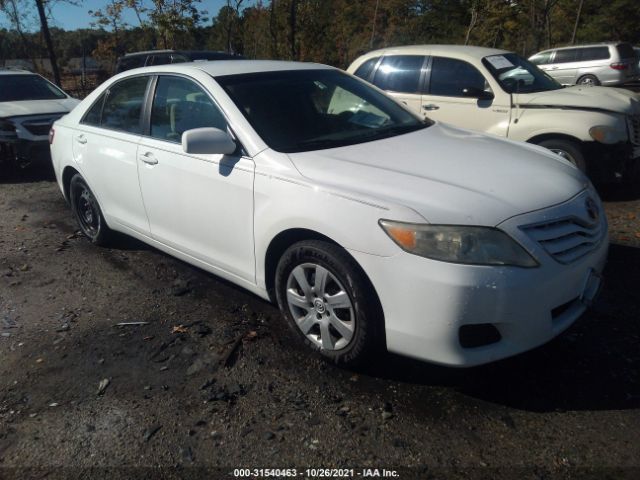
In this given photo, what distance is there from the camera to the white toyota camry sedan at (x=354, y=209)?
2418 millimetres

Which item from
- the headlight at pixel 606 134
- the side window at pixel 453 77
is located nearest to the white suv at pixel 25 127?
the side window at pixel 453 77

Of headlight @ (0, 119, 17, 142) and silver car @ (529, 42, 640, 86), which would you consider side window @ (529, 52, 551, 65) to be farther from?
headlight @ (0, 119, 17, 142)

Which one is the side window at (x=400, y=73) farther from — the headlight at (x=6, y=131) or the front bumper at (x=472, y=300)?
the headlight at (x=6, y=131)

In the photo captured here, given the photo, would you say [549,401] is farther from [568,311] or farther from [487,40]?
[487,40]

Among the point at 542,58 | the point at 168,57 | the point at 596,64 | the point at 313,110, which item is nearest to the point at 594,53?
the point at 596,64

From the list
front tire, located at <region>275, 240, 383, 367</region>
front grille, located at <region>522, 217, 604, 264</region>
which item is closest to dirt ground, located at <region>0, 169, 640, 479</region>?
front tire, located at <region>275, 240, 383, 367</region>

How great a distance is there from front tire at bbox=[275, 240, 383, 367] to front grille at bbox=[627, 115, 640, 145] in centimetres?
462

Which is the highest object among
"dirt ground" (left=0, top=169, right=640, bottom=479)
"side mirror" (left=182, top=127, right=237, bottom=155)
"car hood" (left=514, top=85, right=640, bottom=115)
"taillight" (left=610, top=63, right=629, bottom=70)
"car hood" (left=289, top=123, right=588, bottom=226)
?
"side mirror" (left=182, top=127, right=237, bottom=155)

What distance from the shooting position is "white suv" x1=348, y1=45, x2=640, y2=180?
5.73m

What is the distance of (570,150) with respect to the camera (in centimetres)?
586

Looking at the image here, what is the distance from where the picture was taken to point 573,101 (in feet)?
19.6

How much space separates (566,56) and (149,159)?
1911cm

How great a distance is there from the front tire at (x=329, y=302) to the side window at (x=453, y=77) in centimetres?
447

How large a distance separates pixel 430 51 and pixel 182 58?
646cm
